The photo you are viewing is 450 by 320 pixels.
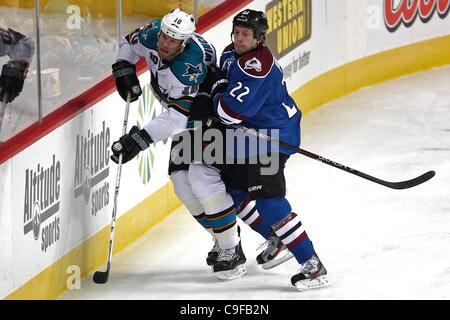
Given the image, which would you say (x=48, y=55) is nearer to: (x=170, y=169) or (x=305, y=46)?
(x=170, y=169)

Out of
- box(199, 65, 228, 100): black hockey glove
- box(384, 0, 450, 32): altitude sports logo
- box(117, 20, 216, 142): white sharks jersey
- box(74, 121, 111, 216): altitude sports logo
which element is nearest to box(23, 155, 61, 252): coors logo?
box(74, 121, 111, 216): altitude sports logo

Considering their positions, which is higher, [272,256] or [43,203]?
[43,203]

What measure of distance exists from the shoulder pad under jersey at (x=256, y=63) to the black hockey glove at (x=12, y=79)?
0.87 meters

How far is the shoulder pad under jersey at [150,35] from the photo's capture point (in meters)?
5.30

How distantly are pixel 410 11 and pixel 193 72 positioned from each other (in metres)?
3.96

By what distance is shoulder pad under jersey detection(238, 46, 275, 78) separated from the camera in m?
5.03

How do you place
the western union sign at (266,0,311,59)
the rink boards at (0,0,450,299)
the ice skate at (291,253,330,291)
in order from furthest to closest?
the western union sign at (266,0,311,59), the ice skate at (291,253,330,291), the rink boards at (0,0,450,299)

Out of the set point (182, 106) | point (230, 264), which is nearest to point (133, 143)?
point (182, 106)

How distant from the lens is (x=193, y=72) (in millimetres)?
5148

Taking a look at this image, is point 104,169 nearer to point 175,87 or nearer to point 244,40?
point 175,87

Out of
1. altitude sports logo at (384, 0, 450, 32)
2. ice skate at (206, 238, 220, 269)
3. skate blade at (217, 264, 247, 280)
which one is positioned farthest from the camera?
altitude sports logo at (384, 0, 450, 32)

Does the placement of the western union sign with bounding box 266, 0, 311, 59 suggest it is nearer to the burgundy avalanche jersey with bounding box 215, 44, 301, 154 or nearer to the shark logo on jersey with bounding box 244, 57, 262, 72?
the burgundy avalanche jersey with bounding box 215, 44, 301, 154

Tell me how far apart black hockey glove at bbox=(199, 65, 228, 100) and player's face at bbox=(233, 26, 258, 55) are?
0.17 meters

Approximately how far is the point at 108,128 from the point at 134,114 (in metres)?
0.26
